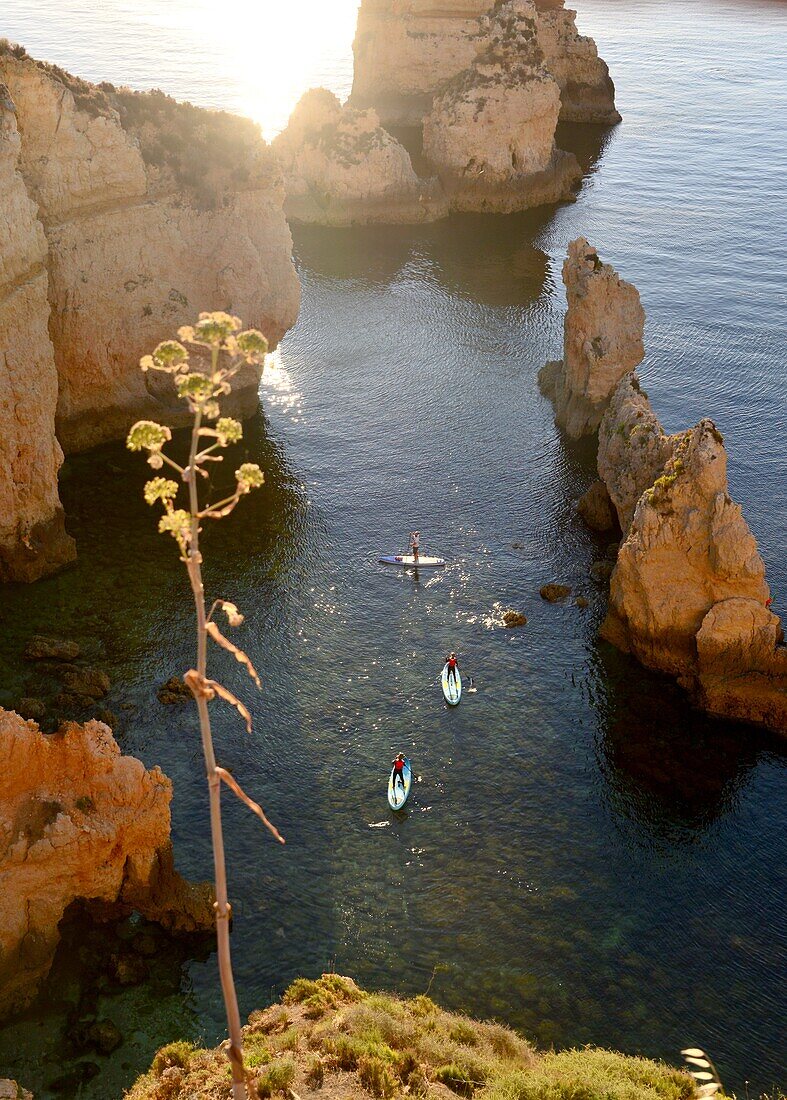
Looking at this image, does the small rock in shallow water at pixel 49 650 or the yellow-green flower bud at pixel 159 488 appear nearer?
the yellow-green flower bud at pixel 159 488

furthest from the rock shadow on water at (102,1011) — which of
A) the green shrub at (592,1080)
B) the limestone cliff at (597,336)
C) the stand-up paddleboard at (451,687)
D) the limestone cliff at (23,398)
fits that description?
the limestone cliff at (597,336)

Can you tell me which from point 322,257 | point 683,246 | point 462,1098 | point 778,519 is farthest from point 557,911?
point 683,246

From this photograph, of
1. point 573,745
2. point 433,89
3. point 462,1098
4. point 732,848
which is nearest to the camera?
point 462,1098

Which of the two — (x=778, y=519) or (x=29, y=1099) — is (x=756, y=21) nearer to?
(x=778, y=519)

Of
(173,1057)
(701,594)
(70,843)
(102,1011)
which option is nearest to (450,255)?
(701,594)

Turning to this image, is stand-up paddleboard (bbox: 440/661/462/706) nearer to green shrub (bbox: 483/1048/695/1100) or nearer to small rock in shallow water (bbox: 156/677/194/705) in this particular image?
small rock in shallow water (bbox: 156/677/194/705)

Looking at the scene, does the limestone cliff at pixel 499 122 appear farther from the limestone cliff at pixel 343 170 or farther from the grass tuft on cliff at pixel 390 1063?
the grass tuft on cliff at pixel 390 1063

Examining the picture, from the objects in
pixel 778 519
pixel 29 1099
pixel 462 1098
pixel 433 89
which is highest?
pixel 433 89

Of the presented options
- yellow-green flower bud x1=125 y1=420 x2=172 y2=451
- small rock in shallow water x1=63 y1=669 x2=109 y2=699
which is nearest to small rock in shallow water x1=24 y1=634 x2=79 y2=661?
small rock in shallow water x1=63 y1=669 x2=109 y2=699
